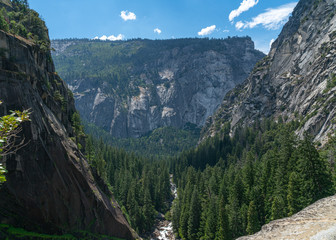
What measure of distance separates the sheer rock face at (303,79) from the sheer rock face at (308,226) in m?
67.2

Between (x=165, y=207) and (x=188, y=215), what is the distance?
31512mm

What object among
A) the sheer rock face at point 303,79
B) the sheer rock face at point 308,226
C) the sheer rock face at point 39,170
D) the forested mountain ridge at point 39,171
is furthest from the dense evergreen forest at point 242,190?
the sheer rock face at point 308,226

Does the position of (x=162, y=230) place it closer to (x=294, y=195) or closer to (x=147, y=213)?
(x=147, y=213)

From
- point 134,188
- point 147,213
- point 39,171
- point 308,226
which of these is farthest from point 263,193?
point 134,188

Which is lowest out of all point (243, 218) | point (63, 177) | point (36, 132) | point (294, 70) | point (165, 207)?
point (165, 207)

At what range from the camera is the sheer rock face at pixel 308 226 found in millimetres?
16734

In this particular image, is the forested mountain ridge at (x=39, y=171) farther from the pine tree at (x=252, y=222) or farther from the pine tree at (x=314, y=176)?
the pine tree at (x=314, y=176)

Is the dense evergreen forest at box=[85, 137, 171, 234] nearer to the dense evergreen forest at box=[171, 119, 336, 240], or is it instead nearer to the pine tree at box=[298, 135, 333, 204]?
the dense evergreen forest at box=[171, 119, 336, 240]

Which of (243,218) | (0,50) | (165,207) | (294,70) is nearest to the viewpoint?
(0,50)

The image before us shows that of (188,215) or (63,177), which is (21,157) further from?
(188,215)

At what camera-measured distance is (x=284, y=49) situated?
166375mm

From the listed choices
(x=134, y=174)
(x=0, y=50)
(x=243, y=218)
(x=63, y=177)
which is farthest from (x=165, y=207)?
(x=0, y=50)

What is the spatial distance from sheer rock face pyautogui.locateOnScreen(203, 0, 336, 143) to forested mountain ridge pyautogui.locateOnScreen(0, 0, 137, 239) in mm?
73405

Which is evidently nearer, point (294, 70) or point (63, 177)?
point (63, 177)
